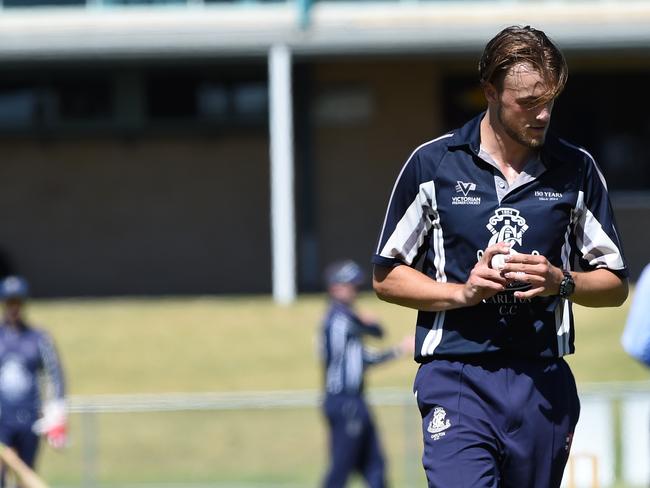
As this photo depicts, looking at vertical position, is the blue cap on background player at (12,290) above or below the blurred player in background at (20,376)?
above

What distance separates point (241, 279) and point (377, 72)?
Result: 3951 millimetres

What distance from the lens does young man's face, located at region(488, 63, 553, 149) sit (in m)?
4.23

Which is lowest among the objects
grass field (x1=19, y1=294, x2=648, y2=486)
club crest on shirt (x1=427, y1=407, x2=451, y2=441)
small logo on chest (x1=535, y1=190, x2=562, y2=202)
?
grass field (x1=19, y1=294, x2=648, y2=486)

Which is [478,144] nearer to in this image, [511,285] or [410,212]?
[410,212]

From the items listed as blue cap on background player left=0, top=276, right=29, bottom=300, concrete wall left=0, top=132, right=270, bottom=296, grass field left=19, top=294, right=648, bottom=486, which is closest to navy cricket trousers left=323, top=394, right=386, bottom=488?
grass field left=19, top=294, right=648, bottom=486

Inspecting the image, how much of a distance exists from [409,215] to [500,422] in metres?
0.70

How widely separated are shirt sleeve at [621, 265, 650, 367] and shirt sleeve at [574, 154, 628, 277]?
115 centimetres

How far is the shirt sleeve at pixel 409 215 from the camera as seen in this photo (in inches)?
176

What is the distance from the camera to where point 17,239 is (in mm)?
23156

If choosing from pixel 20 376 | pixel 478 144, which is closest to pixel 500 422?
pixel 478 144

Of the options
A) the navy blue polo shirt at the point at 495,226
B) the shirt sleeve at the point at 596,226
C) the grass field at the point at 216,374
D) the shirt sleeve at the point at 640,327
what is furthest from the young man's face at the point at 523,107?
the grass field at the point at 216,374

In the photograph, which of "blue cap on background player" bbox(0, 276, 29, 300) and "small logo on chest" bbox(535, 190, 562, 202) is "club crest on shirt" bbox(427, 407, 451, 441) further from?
"blue cap on background player" bbox(0, 276, 29, 300)

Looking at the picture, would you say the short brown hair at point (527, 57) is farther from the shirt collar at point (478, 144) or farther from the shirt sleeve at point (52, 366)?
the shirt sleeve at point (52, 366)

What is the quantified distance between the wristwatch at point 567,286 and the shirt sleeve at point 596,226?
23cm
